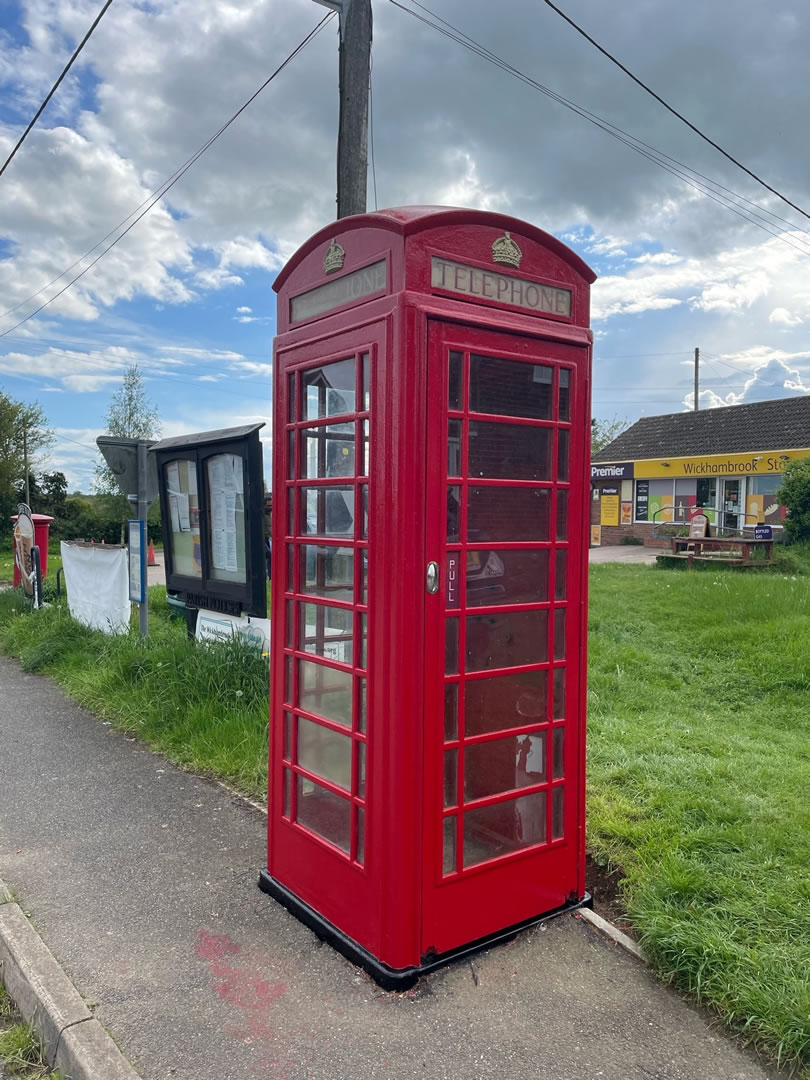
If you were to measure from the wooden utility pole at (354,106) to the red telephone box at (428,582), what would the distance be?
2131mm

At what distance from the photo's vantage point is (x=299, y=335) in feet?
11.0

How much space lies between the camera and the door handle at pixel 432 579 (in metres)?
2.82

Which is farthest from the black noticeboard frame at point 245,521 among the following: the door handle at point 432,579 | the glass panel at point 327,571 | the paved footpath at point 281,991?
the door handle at point 432,579

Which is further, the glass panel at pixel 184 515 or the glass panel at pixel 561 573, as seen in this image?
the glass panel at pixel 184 515

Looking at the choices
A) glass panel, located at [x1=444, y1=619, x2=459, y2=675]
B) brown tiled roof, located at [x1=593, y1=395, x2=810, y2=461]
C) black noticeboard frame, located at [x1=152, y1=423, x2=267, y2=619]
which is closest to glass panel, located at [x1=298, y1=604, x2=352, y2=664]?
glass panel, located at [x1=444, y1=619, x2=459, y2=675]

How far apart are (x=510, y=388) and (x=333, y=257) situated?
2.97 ft

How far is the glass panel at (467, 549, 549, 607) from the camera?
3033mm

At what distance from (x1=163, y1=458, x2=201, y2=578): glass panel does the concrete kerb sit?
4.41 m

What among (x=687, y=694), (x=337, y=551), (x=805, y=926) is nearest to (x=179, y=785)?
(x=337, y=551)

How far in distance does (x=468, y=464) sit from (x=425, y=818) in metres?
A: 1.33

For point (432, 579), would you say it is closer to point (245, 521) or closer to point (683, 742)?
point (683, 742)

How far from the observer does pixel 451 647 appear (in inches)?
117

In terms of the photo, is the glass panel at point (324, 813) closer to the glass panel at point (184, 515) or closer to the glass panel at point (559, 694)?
the glass panel at point (559, 694)

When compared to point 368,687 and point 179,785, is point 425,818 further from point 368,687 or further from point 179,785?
point 179,785
